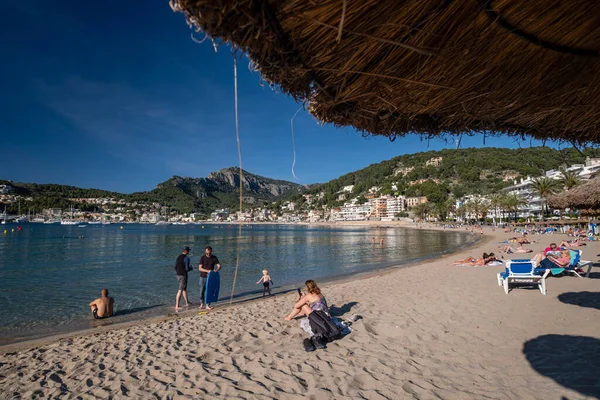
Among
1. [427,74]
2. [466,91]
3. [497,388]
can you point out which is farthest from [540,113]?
[497,388]

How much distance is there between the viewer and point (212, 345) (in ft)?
16.6

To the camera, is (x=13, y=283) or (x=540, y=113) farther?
(x=13, y=283)

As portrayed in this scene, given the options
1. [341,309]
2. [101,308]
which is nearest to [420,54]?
[341,309]

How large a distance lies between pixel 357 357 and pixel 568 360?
7.66ft

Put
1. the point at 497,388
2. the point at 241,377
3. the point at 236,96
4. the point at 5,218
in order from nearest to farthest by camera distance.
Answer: the point at 236,96 → the point at 497,388 → the point at 241,377 → the point at 5,218

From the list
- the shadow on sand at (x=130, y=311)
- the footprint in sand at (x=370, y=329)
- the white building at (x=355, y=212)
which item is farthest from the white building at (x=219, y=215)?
the footprint in sand at (x=370, y=329)

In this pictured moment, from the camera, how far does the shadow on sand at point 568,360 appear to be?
323 cm

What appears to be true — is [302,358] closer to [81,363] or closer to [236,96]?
[81,363]

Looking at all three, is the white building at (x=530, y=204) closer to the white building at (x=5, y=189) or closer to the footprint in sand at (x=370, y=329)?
the footprint in sand at (x=370, y=329)

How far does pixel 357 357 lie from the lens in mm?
4277

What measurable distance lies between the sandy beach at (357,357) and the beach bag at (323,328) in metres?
0.15

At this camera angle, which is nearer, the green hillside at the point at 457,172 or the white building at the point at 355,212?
the green hillside at the point at 457,172

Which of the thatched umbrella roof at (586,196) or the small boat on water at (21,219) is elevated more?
the small boat on water at (21,219)

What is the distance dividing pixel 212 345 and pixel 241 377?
4.46ft
